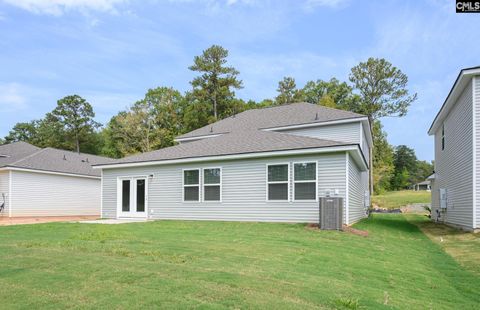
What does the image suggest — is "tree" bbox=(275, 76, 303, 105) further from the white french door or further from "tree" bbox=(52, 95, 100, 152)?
the white french door

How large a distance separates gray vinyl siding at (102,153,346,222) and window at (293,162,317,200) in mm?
166

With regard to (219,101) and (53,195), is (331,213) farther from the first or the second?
(219,101)

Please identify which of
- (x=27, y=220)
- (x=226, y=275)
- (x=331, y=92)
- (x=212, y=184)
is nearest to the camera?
(x=226, y=275)

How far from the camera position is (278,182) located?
13352 mm

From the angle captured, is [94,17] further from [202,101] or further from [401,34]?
[202,101]

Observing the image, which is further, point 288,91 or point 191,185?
point 288,91

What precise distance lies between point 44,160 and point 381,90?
35792 millimetres

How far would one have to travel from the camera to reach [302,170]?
13.0 m

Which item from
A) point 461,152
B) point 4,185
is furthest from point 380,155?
point 4,185

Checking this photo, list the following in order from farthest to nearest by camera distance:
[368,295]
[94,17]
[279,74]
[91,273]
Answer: [279,74], [94,17], [91,273], [368,295]

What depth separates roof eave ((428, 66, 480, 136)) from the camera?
1166cm

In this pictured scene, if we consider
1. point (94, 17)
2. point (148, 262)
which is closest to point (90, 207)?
point (94, 17)

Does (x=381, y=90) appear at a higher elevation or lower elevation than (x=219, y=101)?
higher

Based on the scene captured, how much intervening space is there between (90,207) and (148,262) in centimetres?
2101
